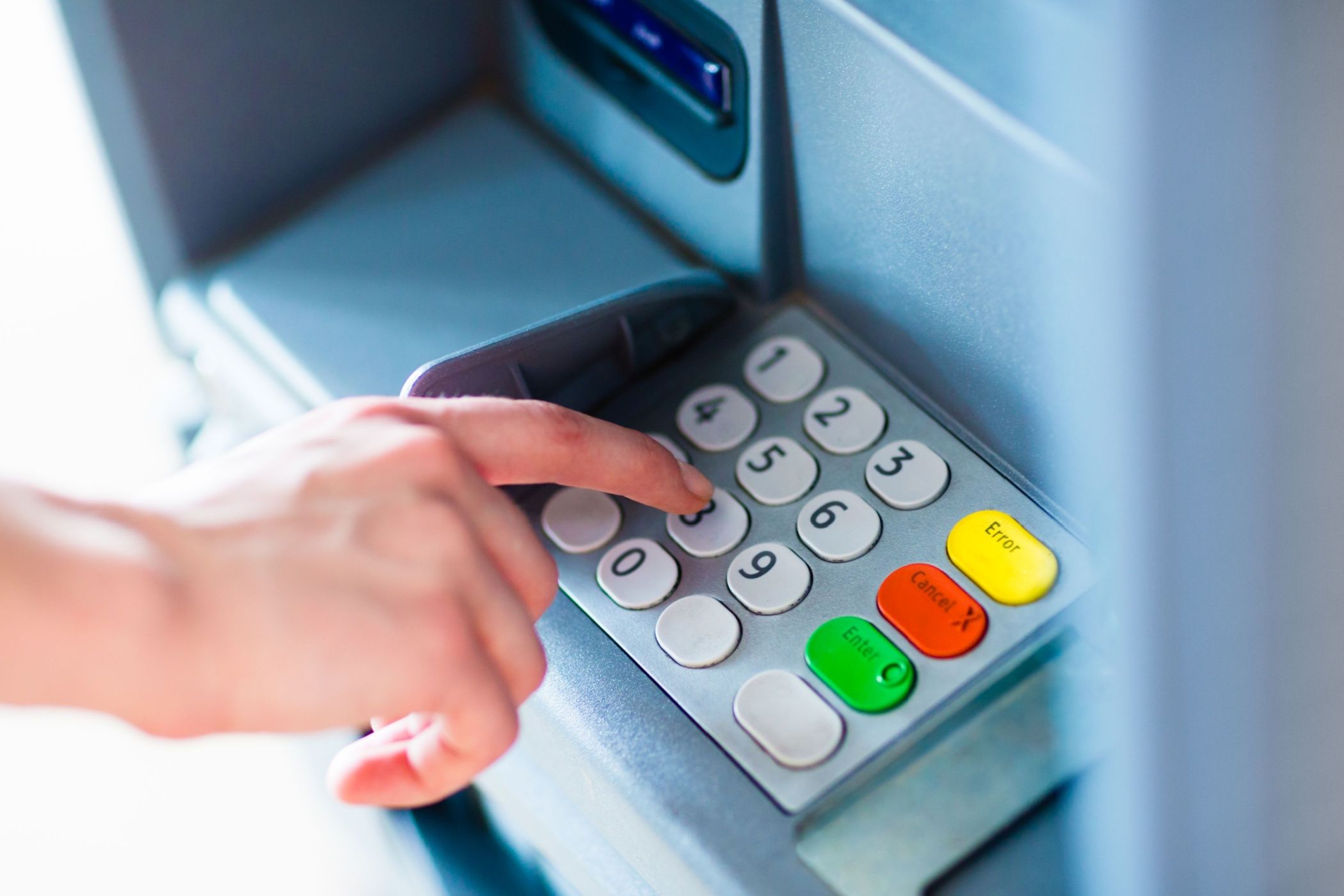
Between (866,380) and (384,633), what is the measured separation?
0.95 ft

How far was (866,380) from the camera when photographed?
0.65 meters

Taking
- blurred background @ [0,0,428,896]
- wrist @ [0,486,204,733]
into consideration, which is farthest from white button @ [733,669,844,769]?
blurred background @ [0,0,428,896]

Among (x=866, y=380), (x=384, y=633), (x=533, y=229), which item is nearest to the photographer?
(x=384, y=633)

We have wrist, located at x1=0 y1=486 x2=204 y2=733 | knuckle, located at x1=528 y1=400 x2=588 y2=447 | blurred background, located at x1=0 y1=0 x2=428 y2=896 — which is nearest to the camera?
wrist, located at x1=0 y1=486 x2=204 y2=733

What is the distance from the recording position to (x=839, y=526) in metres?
0.59

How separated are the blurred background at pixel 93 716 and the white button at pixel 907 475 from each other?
0.50 metres

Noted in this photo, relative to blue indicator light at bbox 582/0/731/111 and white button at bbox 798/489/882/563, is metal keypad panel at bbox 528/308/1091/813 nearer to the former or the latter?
white button at bbox 798/489/882/563

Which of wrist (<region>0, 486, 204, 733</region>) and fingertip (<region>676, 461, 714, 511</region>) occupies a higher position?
wrist (<region>0, 486, 204, 733</region>)

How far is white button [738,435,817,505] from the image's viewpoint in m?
0.61

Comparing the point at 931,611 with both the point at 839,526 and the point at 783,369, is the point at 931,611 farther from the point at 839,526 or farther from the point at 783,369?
the point at 783,369

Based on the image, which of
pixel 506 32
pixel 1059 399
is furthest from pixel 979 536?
pixel 506 32

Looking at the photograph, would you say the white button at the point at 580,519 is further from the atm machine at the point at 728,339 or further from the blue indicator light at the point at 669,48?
the blue indicator light at the point at 669,48

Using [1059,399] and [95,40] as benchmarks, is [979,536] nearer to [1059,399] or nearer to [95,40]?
[1059,399]

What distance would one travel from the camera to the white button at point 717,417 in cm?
65
